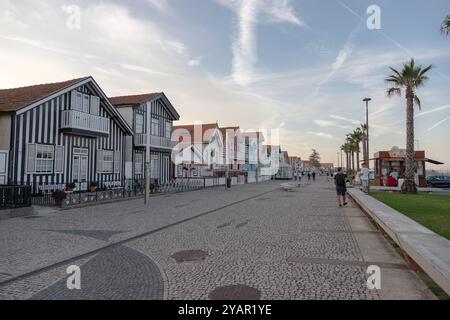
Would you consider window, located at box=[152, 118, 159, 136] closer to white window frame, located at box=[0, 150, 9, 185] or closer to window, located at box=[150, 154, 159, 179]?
window, located at box=[150, 154, 159, 179]

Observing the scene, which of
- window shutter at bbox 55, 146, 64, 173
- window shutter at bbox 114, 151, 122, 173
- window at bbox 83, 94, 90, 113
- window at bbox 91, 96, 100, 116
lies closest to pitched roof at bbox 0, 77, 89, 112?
window at bbox 83, 94, 90, 113

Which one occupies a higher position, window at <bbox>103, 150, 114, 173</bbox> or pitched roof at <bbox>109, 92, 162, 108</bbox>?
pitched roof at <bbox>109, 92, 162, 108</bbox>

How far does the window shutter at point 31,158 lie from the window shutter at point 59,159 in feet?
4.55

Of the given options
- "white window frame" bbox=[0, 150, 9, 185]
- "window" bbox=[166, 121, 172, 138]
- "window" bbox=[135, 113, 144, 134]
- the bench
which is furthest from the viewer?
"window" bbox=[166, 121, 172, 138]

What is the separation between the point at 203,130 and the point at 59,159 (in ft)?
99.1

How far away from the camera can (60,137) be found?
59.9 ft

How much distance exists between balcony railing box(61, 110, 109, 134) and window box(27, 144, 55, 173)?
62.2 inches

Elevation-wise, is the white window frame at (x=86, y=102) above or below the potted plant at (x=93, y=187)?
above

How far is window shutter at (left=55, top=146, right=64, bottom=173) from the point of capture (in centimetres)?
1797

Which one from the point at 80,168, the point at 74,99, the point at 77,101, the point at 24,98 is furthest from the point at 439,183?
the point at 24,98

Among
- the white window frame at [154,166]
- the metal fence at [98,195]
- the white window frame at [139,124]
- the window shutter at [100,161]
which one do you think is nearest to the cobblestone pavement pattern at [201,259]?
the metal fence at [98,195]

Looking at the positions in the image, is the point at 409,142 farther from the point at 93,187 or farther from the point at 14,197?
the point at 14,197

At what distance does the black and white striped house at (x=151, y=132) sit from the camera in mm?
24812

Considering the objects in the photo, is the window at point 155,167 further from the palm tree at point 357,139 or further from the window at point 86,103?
the palm tree at point 357,139
